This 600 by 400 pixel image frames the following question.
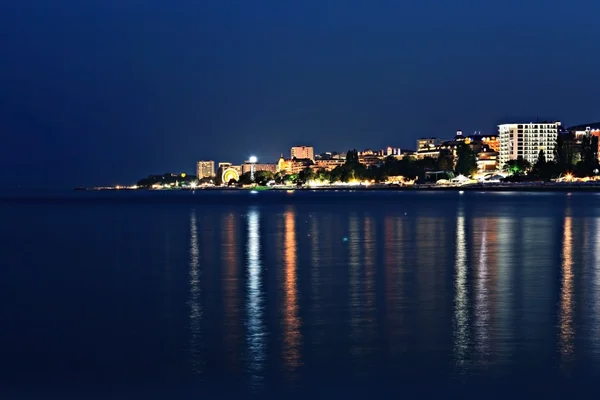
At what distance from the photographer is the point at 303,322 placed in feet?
48.4

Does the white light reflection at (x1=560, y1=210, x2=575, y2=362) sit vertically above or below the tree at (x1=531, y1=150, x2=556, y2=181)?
below

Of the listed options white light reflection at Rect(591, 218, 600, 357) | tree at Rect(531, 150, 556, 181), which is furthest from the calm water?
tree at Rect(531, 150, 556, 181)

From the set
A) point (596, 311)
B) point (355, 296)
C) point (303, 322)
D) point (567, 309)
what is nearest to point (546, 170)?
point (355, 296)

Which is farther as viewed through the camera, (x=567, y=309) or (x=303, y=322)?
(x=567, y=309)

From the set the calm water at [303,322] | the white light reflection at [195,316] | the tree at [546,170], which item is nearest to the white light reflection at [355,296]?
the calm water at [303,322]

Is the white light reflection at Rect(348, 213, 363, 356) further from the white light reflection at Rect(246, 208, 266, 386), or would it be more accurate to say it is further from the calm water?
the white light reflection at Rect(246, 208, 266, 386)

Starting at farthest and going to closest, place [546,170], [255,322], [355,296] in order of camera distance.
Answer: [546,170] → [355,296] → [255,322]

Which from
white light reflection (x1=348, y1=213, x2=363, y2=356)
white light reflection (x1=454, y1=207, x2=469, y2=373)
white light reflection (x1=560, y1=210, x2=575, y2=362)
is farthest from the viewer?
white light reflection (x1=348, y1=213, x2=363, y2=356)

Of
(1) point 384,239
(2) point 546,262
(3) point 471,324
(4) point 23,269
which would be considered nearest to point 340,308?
(3) point 471,324

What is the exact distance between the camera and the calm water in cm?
1073

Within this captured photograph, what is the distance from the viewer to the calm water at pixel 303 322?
10.7 meters

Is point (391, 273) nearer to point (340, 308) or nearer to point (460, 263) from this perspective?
point (460, 263)

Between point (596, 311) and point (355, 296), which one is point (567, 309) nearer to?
point (596, 311)

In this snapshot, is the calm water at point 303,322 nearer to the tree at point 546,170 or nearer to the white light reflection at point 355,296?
the white light reflection at point 355,296
